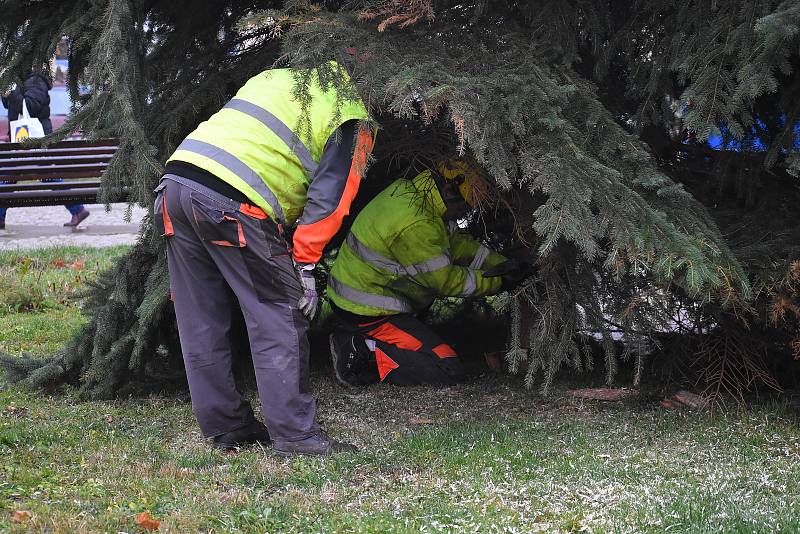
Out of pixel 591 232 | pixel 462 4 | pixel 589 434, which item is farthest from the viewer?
pixel 462 4

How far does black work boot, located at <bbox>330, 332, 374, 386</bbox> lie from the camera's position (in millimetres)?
5469

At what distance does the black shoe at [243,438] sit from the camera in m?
4.11

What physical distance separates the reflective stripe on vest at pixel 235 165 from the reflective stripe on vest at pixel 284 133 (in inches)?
7.4

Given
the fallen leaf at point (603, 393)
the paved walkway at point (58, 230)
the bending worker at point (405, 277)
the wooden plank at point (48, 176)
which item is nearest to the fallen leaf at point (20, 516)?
the bending worker at point (405, 277)

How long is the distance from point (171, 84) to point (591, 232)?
2773mm

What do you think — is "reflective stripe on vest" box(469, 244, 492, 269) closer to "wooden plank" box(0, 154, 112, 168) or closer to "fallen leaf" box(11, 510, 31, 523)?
"fallen leaf" box(11, 510, 31, 523)

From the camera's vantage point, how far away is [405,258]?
5.37 meters

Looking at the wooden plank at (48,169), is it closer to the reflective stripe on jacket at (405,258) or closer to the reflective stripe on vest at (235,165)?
the reflective stripe on jacket at (405,258)

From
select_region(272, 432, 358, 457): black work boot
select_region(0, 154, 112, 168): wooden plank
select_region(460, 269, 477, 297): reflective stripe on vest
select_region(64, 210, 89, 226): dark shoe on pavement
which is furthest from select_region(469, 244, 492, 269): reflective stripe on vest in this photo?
select_region(64, 210, 89, 226): dark shoe on pavement

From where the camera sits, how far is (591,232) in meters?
3.74

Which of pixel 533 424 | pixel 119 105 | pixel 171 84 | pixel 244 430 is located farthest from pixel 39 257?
pixel 533 424

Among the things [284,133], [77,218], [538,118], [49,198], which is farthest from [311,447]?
[77,218]

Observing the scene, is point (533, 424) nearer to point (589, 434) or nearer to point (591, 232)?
point (589, 434)

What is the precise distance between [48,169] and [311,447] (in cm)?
634
